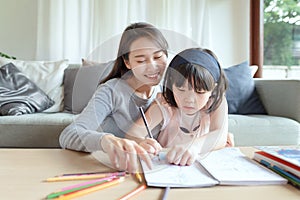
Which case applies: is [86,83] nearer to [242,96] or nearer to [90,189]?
[90,189]

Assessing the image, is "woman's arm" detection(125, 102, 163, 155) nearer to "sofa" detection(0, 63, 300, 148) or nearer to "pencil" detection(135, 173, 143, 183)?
"pencil" detection(135, 173, 143, 183)

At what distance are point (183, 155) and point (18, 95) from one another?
163 cm

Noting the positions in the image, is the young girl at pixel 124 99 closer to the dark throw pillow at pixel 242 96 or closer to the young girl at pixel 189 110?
the young girl at pixel 189 110

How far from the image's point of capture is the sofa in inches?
66.8

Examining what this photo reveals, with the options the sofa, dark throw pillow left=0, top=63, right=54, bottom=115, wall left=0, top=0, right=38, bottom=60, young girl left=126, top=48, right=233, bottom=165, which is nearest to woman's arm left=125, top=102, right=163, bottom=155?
young girl left=126, top=48, right=233, bottom=165

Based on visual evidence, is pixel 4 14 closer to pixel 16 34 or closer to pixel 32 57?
pixel 16 34

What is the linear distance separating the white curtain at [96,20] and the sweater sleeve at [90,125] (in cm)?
190

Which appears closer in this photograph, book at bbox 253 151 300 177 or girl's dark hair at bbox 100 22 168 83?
book at bbox 253 151 300 177

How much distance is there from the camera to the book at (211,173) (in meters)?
0.57

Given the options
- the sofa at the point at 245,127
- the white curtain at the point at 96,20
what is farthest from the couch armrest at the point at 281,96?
the white curtain at the point at 96,20

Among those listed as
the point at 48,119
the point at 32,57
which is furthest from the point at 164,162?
the point at 32,57

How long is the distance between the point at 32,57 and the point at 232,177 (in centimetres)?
257

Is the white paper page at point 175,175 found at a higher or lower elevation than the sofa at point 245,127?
higher

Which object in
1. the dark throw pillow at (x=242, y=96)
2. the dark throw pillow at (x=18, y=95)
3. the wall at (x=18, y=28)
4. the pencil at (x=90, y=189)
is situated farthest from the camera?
the wall at (x=18, y=28)
